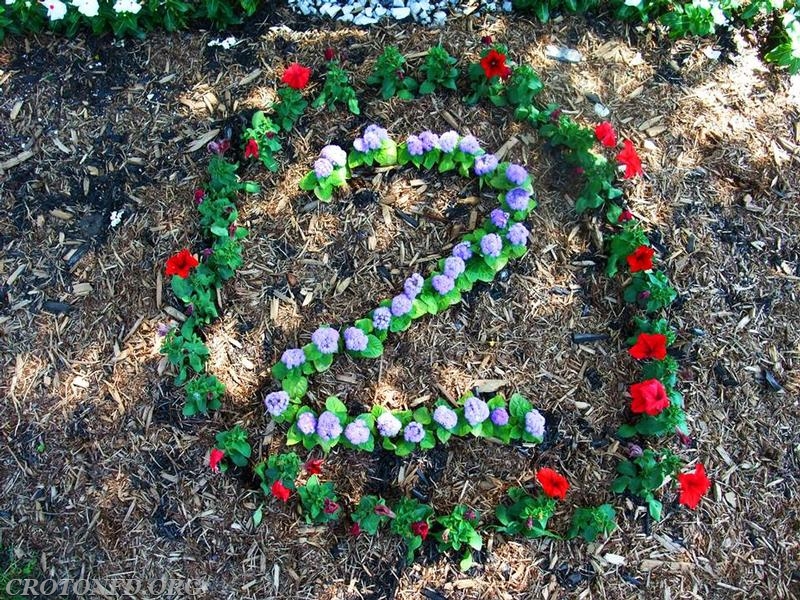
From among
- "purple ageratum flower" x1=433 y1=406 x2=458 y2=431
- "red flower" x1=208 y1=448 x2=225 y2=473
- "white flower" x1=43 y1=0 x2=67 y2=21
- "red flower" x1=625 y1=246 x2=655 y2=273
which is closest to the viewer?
"red flower" x1=208 y1=448 x2=225 y2=473

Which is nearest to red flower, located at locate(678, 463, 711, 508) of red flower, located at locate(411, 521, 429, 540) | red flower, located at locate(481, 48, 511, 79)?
red flower, located at locate(411, 521, 429, 540)

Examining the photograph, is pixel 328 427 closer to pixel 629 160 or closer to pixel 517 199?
pixel 517 199

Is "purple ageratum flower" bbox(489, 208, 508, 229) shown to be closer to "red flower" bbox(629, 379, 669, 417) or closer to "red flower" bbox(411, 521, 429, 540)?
"red flower" bbox(629, 379, 669, 417)

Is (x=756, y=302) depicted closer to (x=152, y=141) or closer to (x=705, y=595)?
(x=705, y=595)

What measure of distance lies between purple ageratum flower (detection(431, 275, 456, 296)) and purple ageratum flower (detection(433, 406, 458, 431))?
60 cm

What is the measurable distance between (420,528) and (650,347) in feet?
4.61

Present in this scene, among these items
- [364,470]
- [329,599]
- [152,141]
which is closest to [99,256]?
[152,141]

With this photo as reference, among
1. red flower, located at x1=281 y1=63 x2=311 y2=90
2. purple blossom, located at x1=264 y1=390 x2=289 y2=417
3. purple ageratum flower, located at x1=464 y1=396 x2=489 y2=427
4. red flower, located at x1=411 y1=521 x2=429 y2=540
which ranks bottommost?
red flower, located at x1=411 y1=521 x2=429 y2=540

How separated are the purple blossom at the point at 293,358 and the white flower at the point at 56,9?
7.95ft

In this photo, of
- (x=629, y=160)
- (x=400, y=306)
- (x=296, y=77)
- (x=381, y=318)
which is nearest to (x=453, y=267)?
(x=400, y=306)

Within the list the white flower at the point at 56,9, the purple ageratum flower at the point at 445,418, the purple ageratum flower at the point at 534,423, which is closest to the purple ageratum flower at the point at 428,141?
the purple ageratum flower at the point at 445,418

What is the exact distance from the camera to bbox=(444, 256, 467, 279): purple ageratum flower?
3436 millimetres

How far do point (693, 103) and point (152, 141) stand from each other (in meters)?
Result: 3.16

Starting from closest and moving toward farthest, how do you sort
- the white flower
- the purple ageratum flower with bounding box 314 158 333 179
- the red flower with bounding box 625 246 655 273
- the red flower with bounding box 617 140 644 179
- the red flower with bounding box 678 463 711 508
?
1. the red flower with bounding box 678 463 711 508
2. the red flower with bounding box 625 246 655 273
3. the red flower with bounding box 617 140 644 179
4. the purple ageratum flower with bounding box 314 158 333 179
5. the white flower
